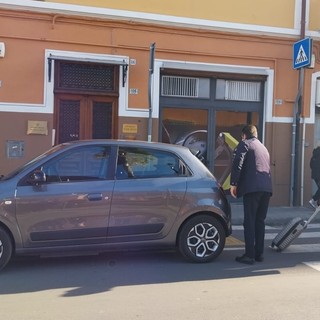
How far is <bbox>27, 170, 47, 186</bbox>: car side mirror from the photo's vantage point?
576 centimetres

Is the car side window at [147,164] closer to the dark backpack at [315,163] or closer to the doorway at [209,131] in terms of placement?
the doorway at [209,131]

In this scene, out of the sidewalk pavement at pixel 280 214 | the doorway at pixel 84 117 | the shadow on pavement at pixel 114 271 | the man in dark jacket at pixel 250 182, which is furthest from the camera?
the doorway at pixel 84 117

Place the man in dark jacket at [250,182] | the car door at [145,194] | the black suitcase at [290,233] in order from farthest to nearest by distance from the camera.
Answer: the black suitcase at [290,233], the man in dark jacket at [250,182], the car door at [145,194]

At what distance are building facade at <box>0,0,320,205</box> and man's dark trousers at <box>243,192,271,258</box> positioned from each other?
383cm

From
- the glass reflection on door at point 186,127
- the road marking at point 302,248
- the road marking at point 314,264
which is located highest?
the glass reflection on door at point 186,127

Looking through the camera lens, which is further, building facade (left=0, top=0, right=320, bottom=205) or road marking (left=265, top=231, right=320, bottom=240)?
building facade (left=0, top=0, right=320, bottom=205)

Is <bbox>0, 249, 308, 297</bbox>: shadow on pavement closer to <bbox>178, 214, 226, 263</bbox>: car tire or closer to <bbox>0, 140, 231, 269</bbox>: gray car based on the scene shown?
<bbox>178, 214, 226, 263</bbox>: car tire

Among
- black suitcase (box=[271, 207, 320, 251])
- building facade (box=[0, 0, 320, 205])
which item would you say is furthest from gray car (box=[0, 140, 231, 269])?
building facade (box=[0, 0, 320, 205])

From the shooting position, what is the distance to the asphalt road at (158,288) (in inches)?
180

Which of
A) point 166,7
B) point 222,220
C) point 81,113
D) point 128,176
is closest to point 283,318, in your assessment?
point 222,220

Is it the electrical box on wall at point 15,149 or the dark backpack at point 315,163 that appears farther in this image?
the dark backpack at point 315,163

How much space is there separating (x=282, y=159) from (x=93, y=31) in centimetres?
553

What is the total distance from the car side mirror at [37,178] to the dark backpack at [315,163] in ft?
24.2

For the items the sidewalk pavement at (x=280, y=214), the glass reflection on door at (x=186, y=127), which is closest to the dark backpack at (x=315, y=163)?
the sidewalk pavement at (x=280, y=214)
